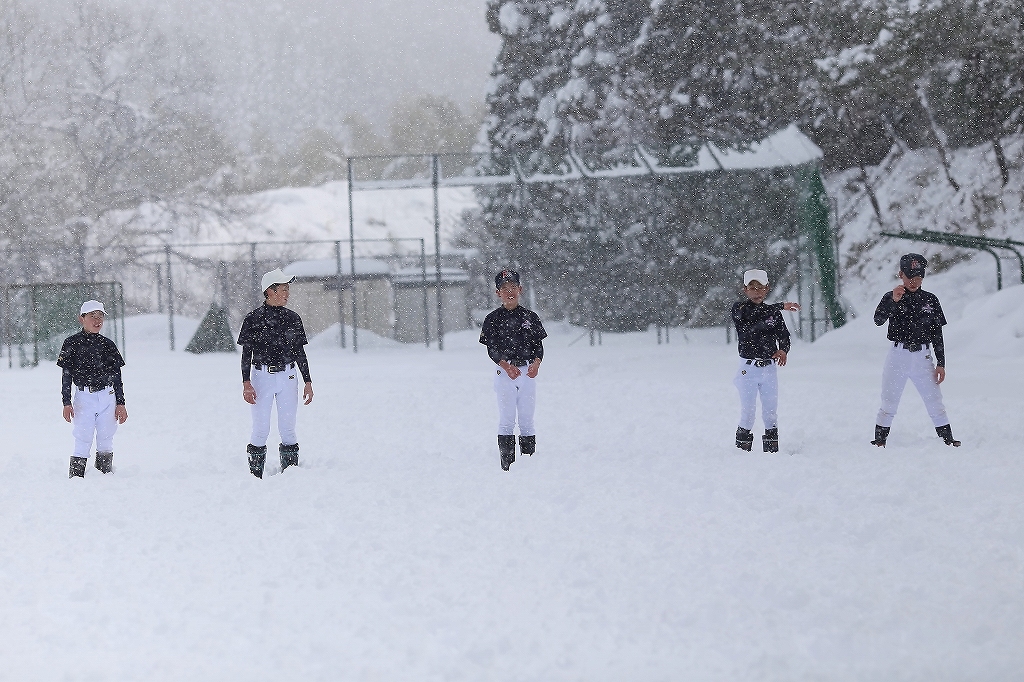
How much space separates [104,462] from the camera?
860cm

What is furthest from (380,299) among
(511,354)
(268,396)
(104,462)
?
(268,396)

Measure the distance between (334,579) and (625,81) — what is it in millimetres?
25367

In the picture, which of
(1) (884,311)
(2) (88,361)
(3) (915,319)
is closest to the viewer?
(2) (88,361)

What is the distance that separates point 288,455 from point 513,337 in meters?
1.94

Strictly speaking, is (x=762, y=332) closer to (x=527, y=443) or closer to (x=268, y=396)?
(x=527, y=443)

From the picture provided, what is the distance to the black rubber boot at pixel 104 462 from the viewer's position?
859 cm

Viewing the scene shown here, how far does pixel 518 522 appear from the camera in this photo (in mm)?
6395

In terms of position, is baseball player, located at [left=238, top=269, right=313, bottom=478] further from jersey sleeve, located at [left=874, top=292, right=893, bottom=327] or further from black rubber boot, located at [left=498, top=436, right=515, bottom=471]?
jersey sleeve, located at [left=874, top=292, right=893, bottom=327]

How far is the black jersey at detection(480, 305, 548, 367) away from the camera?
8.52 meters

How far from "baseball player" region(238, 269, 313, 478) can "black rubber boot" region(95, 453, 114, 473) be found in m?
1.30

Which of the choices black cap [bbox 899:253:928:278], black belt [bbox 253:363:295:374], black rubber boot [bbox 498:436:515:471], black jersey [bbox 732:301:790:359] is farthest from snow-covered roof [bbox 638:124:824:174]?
black belt [bbox 253:363:295:374]

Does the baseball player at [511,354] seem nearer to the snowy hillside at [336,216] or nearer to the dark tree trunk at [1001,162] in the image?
the dark tree trunk at [1001,162]

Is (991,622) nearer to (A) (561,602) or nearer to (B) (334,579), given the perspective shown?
(A) (561,602)

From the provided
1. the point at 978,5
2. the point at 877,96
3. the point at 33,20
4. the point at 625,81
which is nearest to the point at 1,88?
the point at 33,20
